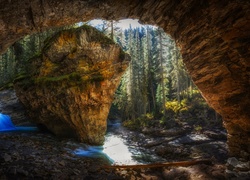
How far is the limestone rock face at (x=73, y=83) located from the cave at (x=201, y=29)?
661 centimetres

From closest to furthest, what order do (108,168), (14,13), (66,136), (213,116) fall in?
(14,13) < (108,168) < (66,136) < (213,116)

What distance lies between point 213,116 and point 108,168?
68.4 ft

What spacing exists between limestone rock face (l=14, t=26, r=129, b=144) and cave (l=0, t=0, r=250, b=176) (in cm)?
661

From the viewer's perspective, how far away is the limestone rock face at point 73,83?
43.9 ft

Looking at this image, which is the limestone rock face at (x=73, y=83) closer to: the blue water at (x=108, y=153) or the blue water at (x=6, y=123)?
the blue water at (x=108, y=153)

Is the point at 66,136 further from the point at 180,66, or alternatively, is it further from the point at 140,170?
the point at 180,66

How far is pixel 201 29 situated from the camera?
22.5 ft

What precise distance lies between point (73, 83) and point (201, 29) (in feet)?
32.5

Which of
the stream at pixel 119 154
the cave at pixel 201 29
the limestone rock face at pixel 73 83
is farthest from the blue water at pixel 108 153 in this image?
the cave at pixel 201 29

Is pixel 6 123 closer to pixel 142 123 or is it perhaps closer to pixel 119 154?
pixel 119 154

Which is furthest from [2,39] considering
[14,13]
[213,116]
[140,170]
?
[213,116]

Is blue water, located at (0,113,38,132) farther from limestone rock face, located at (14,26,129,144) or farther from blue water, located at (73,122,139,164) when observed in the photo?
blue water, located at (73,122,139,164)

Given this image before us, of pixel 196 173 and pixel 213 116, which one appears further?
pixel 213 116

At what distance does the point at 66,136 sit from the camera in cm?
1473
